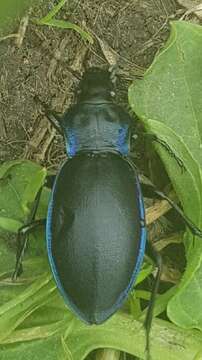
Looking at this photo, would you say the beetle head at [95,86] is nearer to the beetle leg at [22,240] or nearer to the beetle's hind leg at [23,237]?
the beetle's hind leg at [23,237]

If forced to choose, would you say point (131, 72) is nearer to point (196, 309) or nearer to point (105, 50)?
point (105, 50)

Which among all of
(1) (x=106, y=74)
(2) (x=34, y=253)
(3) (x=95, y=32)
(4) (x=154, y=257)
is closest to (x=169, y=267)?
(4) (x=154, y=257)

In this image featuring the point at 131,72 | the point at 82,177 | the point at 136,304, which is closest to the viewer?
the point at 82,177

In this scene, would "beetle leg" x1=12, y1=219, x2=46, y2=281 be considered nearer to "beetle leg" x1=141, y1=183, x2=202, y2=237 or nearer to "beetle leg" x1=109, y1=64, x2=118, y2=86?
"beetle leg" x1=141, y1=183, x2=202, y2=237

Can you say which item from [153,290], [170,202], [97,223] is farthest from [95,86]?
[153,290]

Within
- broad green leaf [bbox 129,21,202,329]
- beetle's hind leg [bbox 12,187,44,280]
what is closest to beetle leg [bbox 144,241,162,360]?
broad green leaf [bbox 129,21,202,329]
